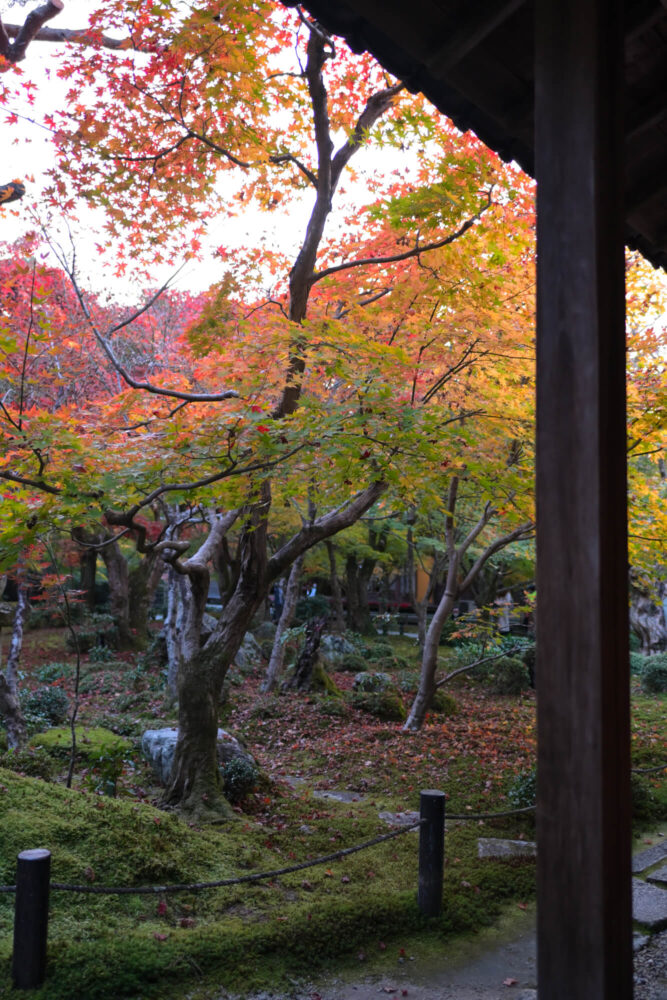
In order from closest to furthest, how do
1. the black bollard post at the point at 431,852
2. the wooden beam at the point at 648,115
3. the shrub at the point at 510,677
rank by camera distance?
the wooden beam at the point at 648,115
the black bollard post at the point at 431,852
the shrub at the point at 510,677

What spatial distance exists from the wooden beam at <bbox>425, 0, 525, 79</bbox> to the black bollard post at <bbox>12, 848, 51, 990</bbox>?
4.32 metres

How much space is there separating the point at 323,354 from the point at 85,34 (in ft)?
14.3

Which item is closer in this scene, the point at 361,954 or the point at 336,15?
the point at 336,15

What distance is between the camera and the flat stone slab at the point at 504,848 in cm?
671

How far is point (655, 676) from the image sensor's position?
54.2 feet

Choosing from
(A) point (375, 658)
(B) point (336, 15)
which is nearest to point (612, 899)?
(B) point (336, 15)

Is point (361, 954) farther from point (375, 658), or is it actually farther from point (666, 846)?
point (375, 658)

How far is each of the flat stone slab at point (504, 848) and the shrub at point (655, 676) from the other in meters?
10.8

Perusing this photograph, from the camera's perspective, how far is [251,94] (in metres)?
7.15

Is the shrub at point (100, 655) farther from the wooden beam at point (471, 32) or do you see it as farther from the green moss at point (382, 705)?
the wooden beam at point (471, 32)

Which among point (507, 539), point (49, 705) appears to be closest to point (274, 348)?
point (507, 539)

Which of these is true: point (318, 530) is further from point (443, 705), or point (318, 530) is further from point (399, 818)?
point (443, 705)

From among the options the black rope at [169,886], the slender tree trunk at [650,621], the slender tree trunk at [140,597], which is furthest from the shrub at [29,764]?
the slender tree trunk at [650,621]

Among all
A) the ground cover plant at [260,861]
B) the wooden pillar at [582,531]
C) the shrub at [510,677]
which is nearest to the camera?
the wooden pillar at [582,531]
